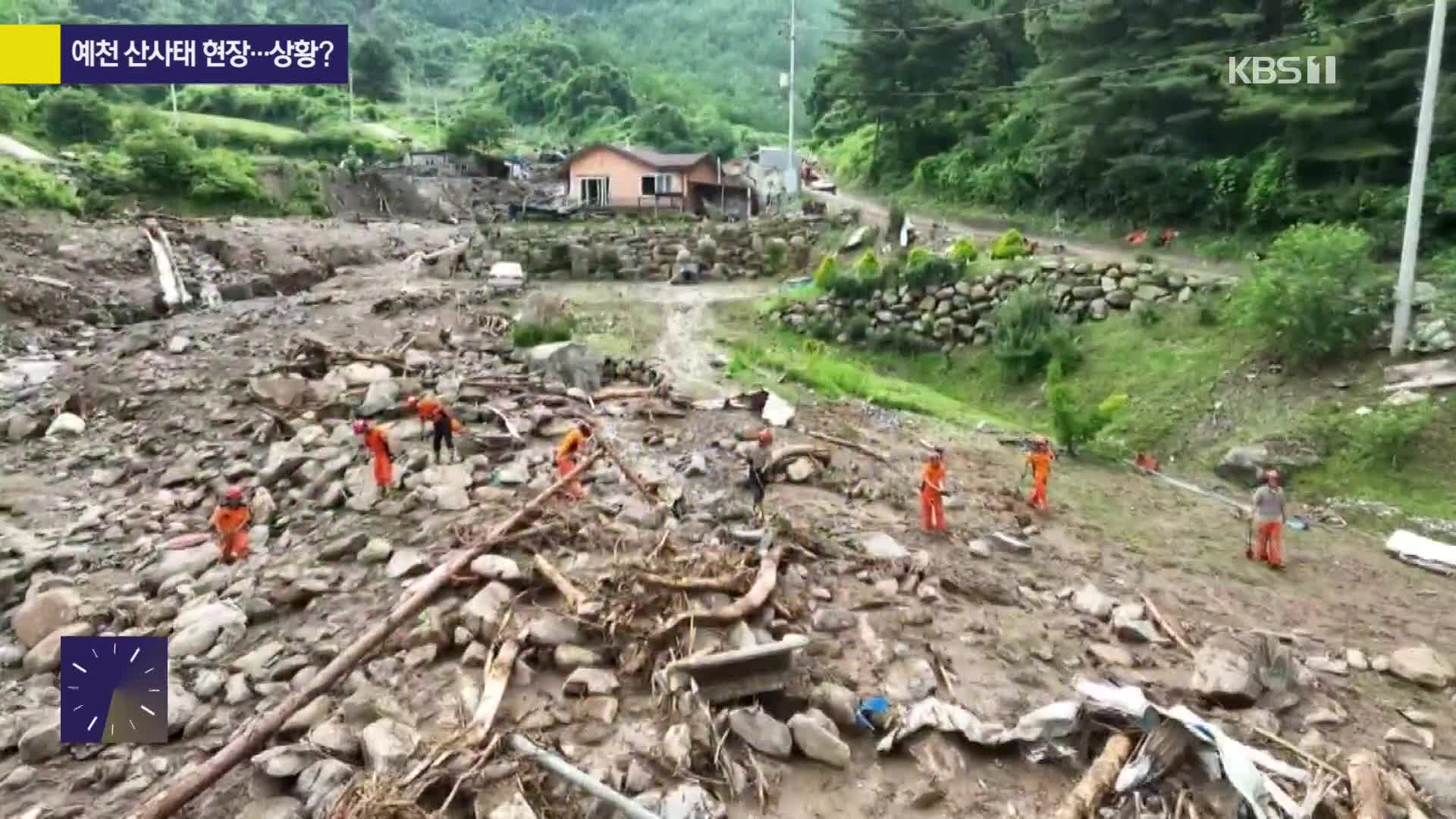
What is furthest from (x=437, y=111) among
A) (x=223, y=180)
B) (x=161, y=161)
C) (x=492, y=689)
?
(x=492, y=689)

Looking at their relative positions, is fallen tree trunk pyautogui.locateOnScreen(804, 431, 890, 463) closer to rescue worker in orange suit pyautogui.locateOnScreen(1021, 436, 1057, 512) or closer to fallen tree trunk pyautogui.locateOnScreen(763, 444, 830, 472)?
fallen tree trunk pyautogui.locateOnScreen(763, 444, 830, 472)

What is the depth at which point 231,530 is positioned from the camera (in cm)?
966

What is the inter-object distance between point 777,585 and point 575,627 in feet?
5.92

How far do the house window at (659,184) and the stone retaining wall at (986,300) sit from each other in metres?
16.5

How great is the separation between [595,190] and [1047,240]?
19.9 m

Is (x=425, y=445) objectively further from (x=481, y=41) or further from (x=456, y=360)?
(x=481, y=41)

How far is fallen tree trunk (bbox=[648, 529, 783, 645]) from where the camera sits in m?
6.93

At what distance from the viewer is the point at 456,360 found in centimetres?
1583

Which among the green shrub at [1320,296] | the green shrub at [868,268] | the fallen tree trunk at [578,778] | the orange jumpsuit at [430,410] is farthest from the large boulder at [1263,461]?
the fallen tree trunk at [578,778]

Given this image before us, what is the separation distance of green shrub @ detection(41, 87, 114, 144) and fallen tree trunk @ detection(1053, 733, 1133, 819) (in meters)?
42.2

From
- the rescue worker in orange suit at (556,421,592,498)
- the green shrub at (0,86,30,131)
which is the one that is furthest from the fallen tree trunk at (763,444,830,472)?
the green shrub at (0,86,30,131)

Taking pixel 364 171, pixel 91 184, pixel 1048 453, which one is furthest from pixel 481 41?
pixel 1048 453
